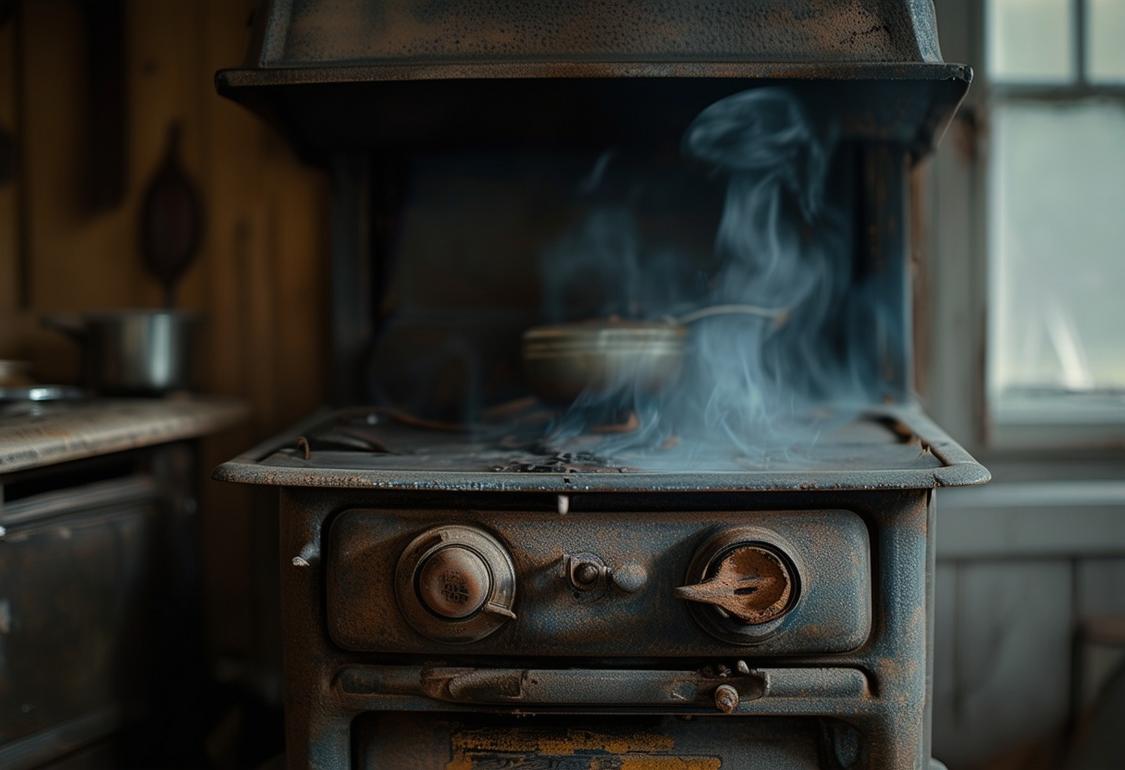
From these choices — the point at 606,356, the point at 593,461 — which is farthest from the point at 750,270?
the point at 593,461

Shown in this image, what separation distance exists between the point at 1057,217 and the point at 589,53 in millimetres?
1164

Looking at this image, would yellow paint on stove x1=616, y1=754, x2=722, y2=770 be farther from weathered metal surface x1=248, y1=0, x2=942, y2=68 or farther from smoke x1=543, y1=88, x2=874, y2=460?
weathered metal surface x1=248, y1=0, x2=942, y2=68

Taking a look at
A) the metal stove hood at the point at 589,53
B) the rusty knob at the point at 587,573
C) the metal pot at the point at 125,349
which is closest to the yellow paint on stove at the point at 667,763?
the rusty knob at the point at 587,573

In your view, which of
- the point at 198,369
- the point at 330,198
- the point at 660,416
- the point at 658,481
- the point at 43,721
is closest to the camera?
the point at 658,481

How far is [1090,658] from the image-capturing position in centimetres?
174

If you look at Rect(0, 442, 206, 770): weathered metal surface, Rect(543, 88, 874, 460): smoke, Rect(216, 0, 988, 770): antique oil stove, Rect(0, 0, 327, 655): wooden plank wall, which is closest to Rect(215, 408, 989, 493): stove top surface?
Rect(216, 0, 988, 770): antique oil stove

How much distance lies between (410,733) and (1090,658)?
4.43 feet

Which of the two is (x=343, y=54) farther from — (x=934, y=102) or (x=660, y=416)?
(x=934, y=102)

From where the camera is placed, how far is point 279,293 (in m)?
1.81

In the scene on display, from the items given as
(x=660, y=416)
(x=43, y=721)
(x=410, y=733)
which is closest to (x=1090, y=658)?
(x=660, y=416)

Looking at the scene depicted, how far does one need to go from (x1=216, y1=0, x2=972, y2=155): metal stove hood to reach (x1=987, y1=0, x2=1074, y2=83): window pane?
625 mm

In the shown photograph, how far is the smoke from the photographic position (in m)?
1.53

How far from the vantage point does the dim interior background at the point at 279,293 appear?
175 cm

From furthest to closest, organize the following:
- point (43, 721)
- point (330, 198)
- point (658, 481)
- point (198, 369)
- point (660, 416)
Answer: point (198, 369), point (330, 198), point (660, 416), point (43, 721), point (658, 481)
